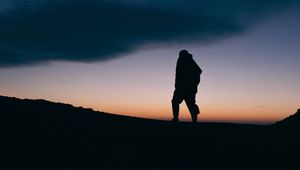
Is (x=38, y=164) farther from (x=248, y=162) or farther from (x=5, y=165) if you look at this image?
(x=248, y=162)

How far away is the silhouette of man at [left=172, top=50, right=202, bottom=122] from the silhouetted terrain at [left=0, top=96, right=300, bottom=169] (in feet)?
2.04

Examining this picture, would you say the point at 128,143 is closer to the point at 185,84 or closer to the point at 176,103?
the point at 176,103

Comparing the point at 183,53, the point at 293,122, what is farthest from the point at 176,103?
the point at 293,122

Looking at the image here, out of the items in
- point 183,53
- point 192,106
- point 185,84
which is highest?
point 183,53

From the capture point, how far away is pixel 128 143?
35.7 feet

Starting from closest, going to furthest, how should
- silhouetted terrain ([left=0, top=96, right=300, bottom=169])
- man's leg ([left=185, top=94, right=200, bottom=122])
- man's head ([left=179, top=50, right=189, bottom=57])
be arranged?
silhouetted terrain ([left=0, top=96, right=300, bottom=169])
man's head ([left=179, top=50, right=189, bottom=57])
man's leg ([left=185, top=94, right=200, bottom=122])

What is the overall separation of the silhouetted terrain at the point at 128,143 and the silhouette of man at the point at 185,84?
623mm

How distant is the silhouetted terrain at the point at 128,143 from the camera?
977 centimetres

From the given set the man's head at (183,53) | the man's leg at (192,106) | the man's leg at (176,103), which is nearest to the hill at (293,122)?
the man's leg at (192,106)

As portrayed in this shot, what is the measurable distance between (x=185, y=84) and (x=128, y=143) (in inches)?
144

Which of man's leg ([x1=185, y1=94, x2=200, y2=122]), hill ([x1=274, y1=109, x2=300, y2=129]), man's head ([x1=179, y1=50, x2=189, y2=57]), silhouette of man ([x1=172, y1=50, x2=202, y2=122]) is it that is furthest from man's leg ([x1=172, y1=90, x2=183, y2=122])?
hill ([x1=274, y1=109, x2=300, y2=129])

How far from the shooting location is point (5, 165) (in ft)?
30.1

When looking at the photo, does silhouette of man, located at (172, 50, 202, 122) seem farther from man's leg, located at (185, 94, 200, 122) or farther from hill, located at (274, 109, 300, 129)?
hill, located at (274, 109, 300, 129)

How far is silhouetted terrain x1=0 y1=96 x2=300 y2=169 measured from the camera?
9773 mm
